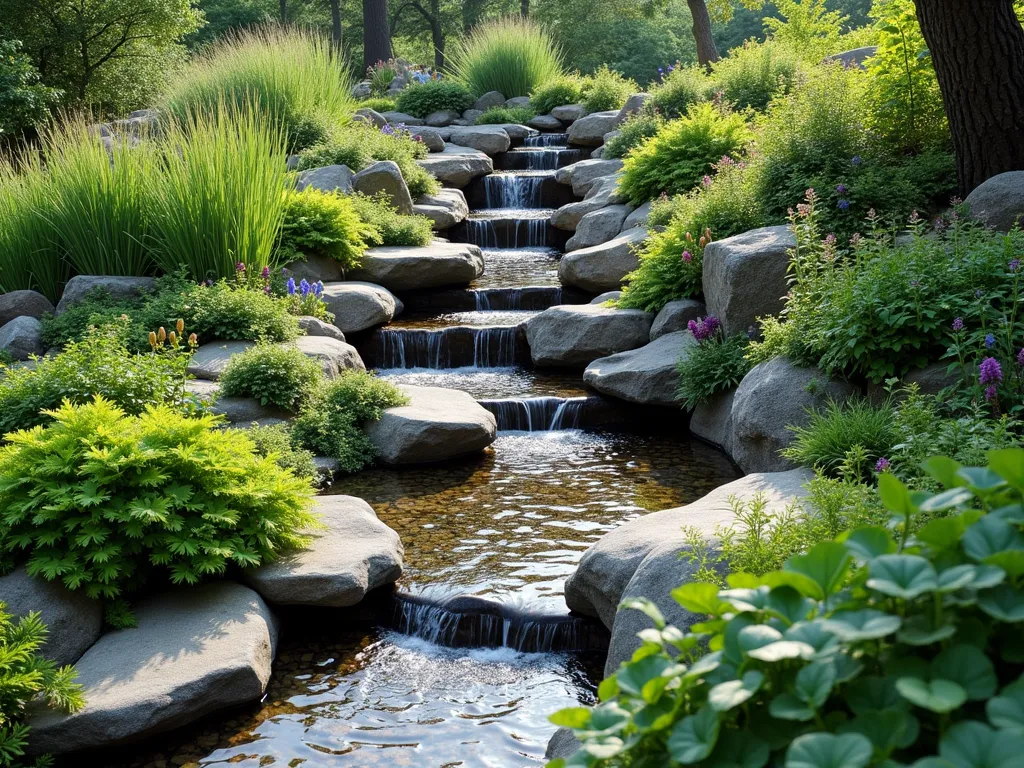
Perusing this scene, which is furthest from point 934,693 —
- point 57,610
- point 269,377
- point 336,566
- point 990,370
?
point 269,377

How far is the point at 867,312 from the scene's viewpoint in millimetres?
5445

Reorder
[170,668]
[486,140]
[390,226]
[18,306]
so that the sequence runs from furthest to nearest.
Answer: [486,140] → [390,226] → [18,306] → [170,668]

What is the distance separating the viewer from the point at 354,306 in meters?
9.54

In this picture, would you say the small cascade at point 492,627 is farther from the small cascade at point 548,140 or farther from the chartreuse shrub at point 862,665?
the small cascade at point 548,140

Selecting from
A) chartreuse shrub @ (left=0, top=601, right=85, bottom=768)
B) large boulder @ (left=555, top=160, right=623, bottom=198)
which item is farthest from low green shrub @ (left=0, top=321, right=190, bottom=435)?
large boulder @ (left=555, top=160, right=623, bottom=198)

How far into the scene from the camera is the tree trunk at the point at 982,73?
A: 22.4 feet

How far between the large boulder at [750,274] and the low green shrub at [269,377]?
3.45m

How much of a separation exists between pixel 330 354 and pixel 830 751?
23.4ft

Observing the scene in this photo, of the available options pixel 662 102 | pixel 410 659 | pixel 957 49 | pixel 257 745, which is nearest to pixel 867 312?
pixel 957 49

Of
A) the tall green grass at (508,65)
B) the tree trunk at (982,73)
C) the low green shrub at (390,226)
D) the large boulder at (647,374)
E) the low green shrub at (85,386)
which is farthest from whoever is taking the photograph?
the tall green grass at (508,65)

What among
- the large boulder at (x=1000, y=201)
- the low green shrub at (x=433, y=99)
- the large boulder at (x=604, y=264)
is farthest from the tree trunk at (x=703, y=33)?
the large boulder at (x=1000, y=201)

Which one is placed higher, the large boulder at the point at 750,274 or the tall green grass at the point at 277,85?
the tall green grass at the point at 277,85

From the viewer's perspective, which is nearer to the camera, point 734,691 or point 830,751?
point 830,751

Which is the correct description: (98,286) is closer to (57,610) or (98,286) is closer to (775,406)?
(57,610)
